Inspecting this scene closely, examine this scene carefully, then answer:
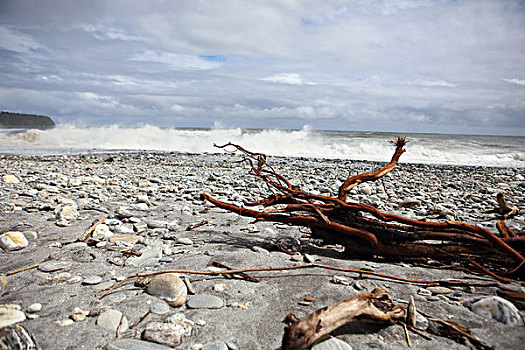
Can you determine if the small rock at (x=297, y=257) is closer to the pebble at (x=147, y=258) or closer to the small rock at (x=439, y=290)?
the small rock at (x=439, y=290)

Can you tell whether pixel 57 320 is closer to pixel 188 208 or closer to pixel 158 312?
pixel 158 312

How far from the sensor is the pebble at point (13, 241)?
225 cm

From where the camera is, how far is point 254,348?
1.28 metres

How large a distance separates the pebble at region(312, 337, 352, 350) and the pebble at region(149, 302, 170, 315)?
0.77 m

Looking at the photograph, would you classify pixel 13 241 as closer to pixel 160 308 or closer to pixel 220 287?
pixel 160 308

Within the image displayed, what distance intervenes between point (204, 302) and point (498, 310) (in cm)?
147

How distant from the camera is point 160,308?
60.2 inches

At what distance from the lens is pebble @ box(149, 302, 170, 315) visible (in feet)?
4.93

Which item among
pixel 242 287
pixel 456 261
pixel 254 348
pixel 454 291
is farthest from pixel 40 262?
pixel 456 261

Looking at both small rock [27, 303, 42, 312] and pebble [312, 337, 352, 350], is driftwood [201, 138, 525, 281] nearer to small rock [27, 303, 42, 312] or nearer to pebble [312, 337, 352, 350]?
pebble [312, 337, 352, 350]

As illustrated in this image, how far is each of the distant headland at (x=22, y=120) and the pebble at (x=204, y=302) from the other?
4406cm

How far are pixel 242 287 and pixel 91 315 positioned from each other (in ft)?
2.58

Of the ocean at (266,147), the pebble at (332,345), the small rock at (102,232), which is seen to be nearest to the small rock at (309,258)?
the pebble at (332,345)

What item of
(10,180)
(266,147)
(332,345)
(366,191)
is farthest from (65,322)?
(266,147)
